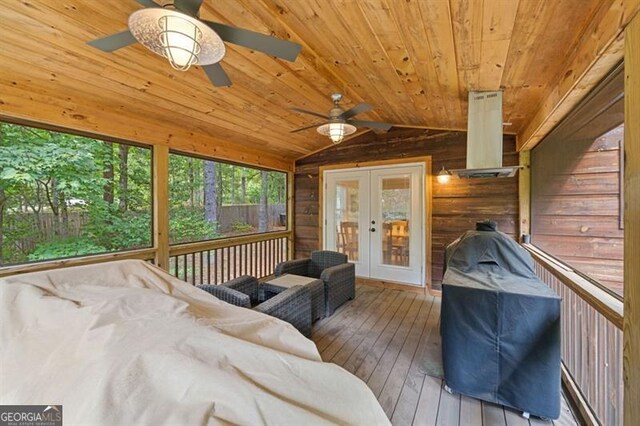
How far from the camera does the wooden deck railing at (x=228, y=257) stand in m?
3.70

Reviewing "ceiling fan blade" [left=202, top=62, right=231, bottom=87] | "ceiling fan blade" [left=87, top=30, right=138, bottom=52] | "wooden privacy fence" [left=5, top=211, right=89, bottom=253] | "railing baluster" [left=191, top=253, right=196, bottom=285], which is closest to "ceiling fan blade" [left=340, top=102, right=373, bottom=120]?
"ceiling fan blade" [left=202, top=62, right=231, bottom=87]

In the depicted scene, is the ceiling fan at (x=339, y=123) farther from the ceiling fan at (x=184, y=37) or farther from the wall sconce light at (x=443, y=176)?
the wall sconce light at (x=443, y=176)

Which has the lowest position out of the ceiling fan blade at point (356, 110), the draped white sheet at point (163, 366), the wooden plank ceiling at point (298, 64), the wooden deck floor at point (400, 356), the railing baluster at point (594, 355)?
the wooden deck floor at point (400, 356)

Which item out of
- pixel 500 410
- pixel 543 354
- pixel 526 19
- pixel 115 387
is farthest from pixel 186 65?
pixel 500 410

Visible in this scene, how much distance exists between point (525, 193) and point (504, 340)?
102 inches

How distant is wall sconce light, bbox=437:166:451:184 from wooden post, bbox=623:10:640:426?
2.95 m

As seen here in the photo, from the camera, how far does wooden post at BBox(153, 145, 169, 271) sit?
326cm

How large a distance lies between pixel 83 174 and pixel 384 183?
13.2 feet

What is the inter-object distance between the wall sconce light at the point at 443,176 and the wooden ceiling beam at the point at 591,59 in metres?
1.66

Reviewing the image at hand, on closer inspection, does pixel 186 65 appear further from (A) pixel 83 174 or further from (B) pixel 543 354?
(B) pixel 543 354

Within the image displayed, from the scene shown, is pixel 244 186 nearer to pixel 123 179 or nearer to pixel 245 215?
pixel 245 215

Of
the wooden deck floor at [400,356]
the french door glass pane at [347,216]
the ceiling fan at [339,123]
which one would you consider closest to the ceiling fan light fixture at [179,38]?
the ceiling fan at [339,123]

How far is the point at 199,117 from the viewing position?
129 inches

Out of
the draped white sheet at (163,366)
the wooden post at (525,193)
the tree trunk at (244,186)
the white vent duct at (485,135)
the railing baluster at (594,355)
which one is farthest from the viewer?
the tree trunk at (244,186)
